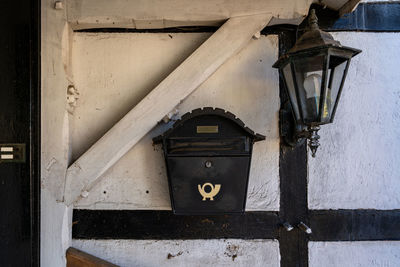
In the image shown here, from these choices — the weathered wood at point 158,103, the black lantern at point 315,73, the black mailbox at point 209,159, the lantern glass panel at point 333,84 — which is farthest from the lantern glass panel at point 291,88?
the weathered wood at point 158,103

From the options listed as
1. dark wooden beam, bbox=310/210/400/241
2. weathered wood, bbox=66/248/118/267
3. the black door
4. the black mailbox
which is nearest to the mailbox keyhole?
the black mailbox

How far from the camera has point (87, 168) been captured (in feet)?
5.46

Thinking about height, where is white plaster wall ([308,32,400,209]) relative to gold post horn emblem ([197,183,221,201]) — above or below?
above

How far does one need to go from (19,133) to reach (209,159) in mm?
1179

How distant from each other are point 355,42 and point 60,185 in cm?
215

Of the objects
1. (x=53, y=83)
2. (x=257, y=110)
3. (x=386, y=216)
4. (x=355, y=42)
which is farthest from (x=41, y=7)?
(x=386, y=216)

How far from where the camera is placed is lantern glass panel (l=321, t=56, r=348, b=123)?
1.42 metres

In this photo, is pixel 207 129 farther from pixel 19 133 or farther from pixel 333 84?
pixel 19 133

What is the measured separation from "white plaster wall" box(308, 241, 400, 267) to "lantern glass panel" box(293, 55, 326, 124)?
0.91 m

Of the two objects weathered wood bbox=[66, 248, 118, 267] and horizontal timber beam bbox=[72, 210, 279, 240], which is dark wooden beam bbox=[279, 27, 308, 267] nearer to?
horizontal timber beam bbox=[72, 210, 279, 240]

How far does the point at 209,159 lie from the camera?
1.58 m

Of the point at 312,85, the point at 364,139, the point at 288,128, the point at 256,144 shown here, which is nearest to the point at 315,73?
the point at 312,85

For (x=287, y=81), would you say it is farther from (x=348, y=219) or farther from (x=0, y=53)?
(x=0, y=53)

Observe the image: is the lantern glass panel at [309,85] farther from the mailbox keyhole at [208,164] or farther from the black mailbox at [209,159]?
the mailbox keyhole at [208,164]
